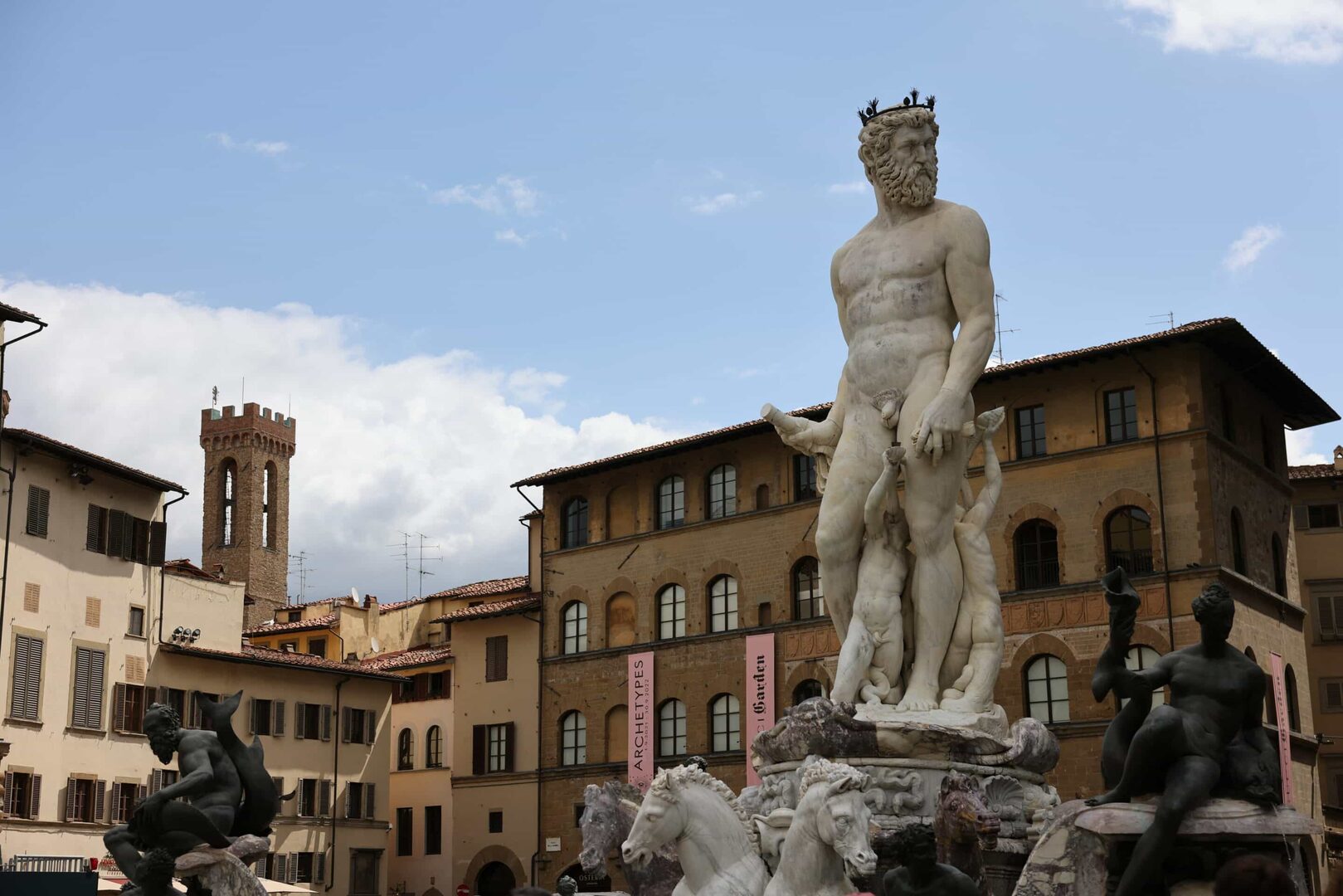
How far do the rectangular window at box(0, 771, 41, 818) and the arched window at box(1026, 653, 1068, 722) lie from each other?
2625 cm

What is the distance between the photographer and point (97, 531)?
168 ft

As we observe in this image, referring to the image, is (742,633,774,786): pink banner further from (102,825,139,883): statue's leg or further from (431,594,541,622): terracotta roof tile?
(102,825,139,883): statue's leg

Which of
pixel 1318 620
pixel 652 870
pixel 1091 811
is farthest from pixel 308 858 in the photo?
pixel 1091 811

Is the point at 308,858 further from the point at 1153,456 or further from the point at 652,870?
the point at 652,870

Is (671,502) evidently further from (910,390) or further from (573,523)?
(910,390)

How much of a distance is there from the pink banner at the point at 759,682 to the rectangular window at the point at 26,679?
19.7 m

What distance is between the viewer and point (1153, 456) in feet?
145

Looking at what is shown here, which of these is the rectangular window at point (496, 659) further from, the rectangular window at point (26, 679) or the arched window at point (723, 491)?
the rectangular window at point (26, 679)

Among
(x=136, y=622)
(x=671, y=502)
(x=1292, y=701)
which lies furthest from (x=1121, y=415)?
(x=136, y=622)

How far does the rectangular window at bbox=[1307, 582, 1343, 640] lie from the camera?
53.5 m

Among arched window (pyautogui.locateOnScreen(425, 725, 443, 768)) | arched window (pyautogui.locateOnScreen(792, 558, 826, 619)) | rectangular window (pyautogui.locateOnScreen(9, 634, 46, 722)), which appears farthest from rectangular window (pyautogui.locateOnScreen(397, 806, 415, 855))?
arched window (pyautogui.locateOnScreen(792, 558, 826, 619))

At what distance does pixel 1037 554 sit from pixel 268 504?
263 feet

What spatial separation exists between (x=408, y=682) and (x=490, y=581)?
19.1 ft

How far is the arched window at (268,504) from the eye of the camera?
11569 centimetres
